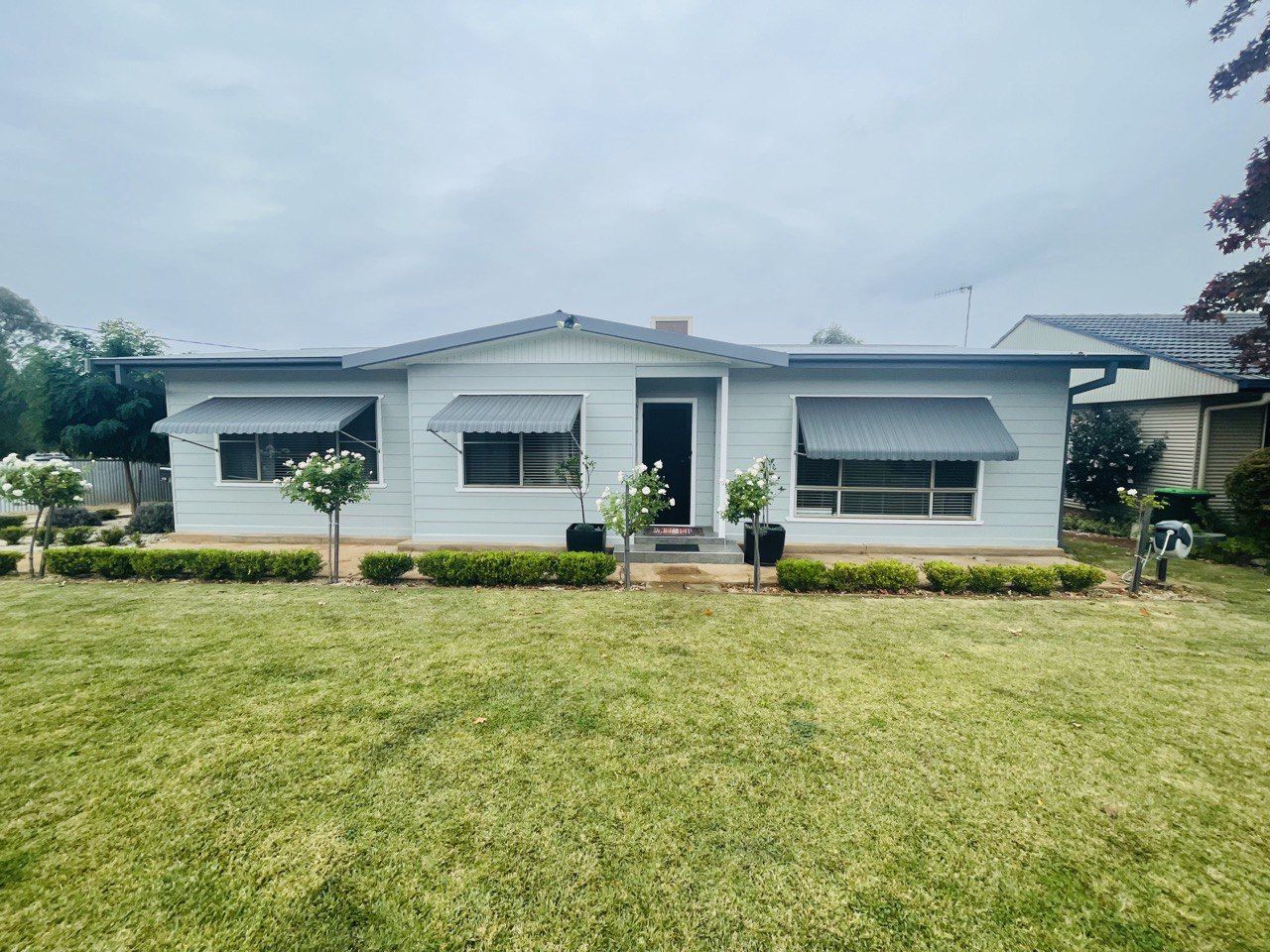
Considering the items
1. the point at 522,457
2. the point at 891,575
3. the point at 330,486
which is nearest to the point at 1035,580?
the point at 891,575

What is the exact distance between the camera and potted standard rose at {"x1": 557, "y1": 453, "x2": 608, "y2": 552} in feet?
26.1

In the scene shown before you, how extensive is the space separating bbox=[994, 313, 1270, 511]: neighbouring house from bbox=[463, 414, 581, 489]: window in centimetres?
1288

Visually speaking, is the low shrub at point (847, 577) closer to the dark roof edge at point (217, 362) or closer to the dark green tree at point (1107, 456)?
the dark green tree at point (1107, 456)

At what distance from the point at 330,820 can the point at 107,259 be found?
4394 centimetres

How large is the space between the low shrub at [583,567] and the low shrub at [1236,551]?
1099 centimetres

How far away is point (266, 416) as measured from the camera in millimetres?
9062

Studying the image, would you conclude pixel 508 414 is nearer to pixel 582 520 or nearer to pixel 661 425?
pixel 582 520

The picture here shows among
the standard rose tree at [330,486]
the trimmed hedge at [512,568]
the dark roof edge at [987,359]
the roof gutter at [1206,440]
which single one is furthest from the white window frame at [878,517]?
the standard rose tree at [330,486]

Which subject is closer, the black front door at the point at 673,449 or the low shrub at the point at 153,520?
the black front door at the point at 673,449

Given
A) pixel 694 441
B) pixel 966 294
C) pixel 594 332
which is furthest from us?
pixel 966 294

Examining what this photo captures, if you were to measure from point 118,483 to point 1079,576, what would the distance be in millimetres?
23789

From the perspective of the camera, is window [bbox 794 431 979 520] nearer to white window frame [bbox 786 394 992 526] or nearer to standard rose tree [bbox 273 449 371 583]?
white window frame [bbox 786 394 992 526]

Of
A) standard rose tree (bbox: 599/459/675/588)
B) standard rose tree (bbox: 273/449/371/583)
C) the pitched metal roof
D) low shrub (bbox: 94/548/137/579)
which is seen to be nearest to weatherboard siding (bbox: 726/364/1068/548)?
standard rose tree (bbox: 599/459/675/588)

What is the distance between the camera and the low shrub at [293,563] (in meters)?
7.17
